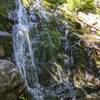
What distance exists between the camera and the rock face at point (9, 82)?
178 inches

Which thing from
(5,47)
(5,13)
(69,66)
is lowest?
(69,66)

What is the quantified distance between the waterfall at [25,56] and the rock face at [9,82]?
104 cm

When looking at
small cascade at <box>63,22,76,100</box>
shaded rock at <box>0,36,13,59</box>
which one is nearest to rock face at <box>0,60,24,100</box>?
shaded rock at <box>0,36,13,59</box>

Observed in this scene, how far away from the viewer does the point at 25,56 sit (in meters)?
6.24

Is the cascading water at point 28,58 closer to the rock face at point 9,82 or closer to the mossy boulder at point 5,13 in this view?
the mossy boulder at point 5,13

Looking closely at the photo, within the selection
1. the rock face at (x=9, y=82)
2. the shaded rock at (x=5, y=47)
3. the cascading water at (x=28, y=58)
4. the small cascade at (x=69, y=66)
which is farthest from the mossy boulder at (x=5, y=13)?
the rock face at (x=9, y=82)

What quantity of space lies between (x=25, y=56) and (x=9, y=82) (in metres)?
1.71

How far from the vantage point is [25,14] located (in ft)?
22.5

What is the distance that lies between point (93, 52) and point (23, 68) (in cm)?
153

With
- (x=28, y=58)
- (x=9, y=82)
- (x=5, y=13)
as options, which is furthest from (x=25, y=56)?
(x=9, y=82)

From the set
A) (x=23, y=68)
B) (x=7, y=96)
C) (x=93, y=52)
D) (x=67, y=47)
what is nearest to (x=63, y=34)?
(x=67, y=47)

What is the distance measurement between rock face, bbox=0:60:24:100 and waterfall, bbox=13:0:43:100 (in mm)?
1041

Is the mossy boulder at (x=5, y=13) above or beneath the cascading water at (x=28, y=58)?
above

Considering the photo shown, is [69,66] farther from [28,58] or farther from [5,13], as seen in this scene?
[5,13]
